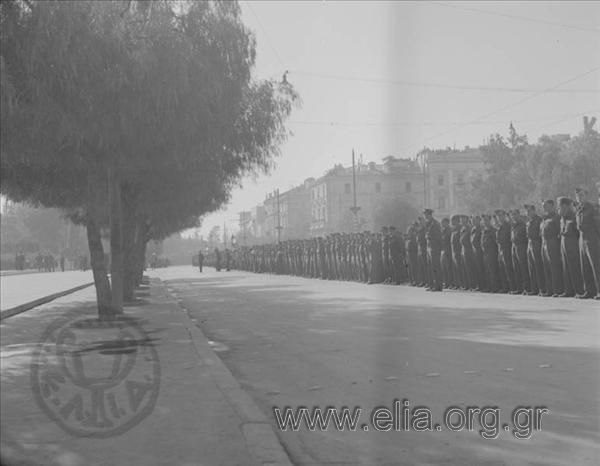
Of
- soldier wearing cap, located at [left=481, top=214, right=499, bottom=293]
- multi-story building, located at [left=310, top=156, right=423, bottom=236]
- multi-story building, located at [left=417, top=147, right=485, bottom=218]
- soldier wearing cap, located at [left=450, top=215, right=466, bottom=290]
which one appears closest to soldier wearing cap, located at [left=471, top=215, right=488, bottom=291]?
soldier wearing cap, located at [left=481, top=214, right=499, bottom=293]

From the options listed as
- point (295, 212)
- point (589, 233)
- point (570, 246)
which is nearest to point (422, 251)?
point (570, 246)

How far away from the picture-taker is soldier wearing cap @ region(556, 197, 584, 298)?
1648 centimetres

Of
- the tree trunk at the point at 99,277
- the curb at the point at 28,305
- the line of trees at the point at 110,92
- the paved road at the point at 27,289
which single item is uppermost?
the line of trees at the point at 110,92

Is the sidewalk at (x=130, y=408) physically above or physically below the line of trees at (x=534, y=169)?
below

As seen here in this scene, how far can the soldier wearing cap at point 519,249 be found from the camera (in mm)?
18453

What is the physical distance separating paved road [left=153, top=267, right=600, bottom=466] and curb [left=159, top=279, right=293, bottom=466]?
143 mm

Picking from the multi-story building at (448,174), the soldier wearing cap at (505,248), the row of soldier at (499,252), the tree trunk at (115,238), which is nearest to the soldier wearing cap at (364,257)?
the row of soldier at (499,252)

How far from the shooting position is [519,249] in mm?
18453

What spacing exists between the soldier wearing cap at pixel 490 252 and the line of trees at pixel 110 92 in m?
7.45

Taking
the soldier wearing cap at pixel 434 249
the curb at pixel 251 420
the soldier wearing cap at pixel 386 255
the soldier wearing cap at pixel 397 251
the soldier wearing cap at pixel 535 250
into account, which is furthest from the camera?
the soldier wearing cap at pixel 386 255

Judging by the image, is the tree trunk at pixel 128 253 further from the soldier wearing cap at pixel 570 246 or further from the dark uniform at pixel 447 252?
the soldier wearing cap at pixel 570 246

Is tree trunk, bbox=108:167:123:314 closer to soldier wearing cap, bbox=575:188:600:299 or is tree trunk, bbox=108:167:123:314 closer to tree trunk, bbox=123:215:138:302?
tree trunk, bbox=123:215:138:302

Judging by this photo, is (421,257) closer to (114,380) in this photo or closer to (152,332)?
(152,332)

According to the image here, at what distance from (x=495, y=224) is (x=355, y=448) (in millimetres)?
15769
